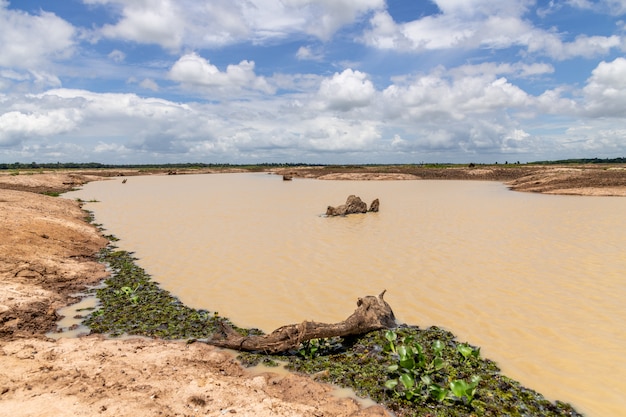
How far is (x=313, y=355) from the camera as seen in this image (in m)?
7.73

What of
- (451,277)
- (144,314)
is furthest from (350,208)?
(144,314)

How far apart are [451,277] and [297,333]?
6.84 metres

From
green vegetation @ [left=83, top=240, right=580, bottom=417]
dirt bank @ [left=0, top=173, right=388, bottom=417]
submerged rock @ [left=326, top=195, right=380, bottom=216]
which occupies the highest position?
submerged rock @ [left=326, top=195, right=380, bottom=216]

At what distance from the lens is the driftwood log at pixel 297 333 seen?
7.69 meters

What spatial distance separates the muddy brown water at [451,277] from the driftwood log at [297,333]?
4.13 ft

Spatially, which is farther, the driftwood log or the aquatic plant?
the aquatic plant

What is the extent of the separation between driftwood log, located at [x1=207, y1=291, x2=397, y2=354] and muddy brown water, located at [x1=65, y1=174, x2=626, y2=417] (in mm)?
1259

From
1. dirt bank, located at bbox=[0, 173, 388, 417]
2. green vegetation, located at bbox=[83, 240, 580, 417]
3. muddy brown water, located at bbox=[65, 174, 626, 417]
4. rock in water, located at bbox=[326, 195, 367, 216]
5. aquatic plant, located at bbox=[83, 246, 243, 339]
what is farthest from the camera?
rock in water, located at bbox=[326, 195, 367, 216]

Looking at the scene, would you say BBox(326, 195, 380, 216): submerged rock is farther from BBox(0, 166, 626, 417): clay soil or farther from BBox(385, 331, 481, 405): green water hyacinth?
BBox(385, 331, 481, 405): green water hyacinth

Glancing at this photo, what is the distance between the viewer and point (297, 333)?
304 inches

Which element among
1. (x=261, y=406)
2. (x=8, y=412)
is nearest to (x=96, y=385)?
(x=8, y=412)

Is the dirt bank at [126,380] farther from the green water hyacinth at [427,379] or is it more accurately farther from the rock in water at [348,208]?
the rock in water at [348,208]

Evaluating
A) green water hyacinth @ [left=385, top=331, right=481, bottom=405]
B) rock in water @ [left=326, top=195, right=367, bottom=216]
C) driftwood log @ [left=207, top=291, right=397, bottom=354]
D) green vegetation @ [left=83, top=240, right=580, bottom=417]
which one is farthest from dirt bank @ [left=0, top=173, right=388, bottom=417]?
rock in water @ [left=326, top=195, right=367, bottom=216]

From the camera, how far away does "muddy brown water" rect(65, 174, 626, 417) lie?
765 centimetres
